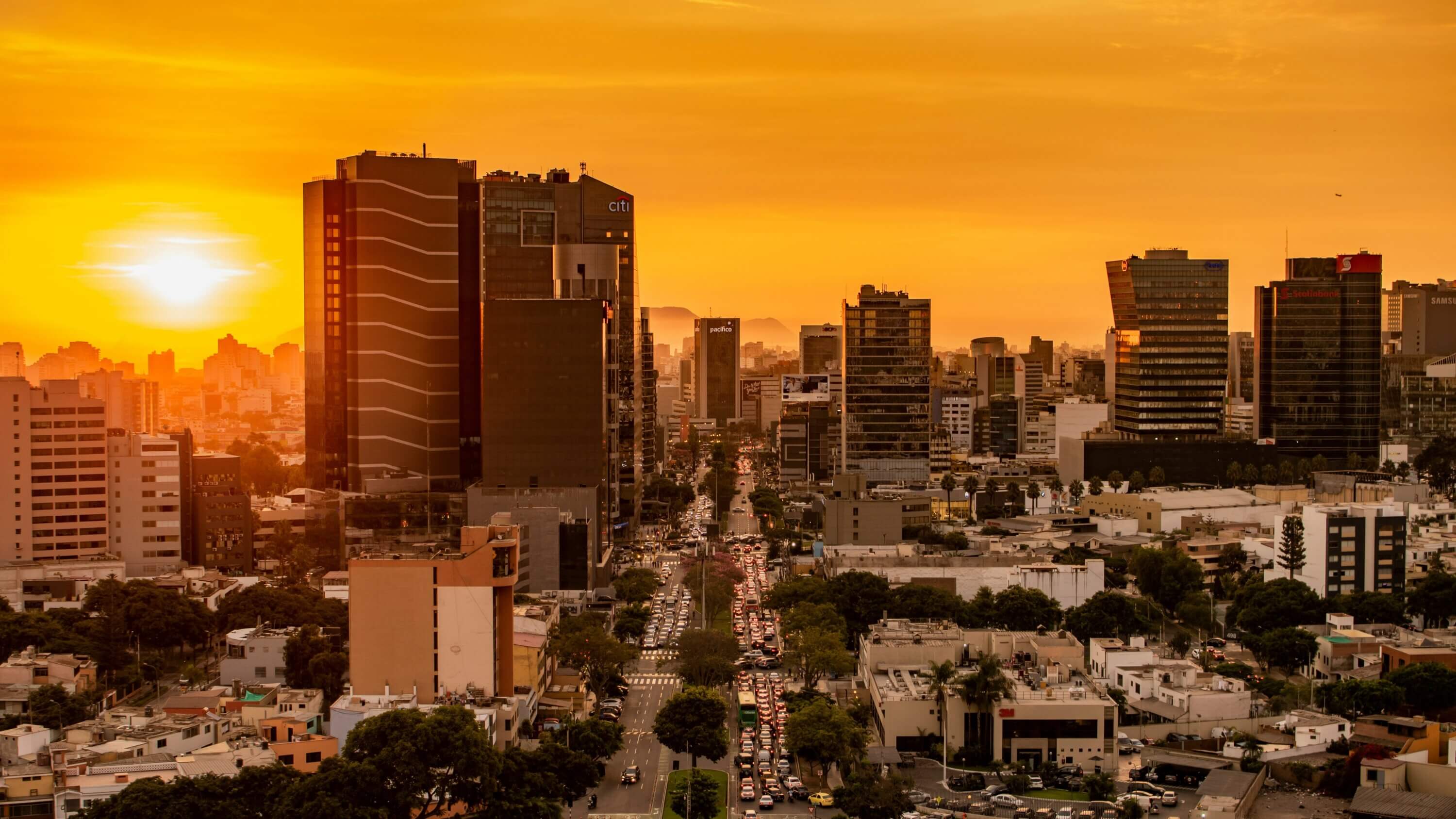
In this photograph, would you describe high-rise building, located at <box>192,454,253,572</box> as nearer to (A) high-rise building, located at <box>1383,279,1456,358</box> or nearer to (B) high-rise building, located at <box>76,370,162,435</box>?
(B) high-rise building, located at <box>76,370,162,435</box>

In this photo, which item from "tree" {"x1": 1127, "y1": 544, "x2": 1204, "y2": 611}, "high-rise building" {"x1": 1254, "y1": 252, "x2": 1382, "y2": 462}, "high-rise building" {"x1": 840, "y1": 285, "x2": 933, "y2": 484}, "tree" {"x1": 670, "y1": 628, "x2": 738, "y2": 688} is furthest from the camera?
"high-rise building" {"x1": 1254, "y1": 252, "x2": 1382, "y2": 462}

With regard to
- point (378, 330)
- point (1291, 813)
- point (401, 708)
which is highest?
point (378, 330)

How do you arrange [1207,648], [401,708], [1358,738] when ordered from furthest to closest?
[1207,648] < [1358,738] < [401,708]

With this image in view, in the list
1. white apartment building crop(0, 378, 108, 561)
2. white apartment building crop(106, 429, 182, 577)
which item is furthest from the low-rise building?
white apartment building crop(0, 378, 108, 561)

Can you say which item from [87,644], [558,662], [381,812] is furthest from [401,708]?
[87,644]

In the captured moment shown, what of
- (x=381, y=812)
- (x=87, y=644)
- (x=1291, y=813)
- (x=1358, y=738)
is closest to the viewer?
(x=381, y=812)

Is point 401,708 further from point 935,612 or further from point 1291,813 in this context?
point 935,612
